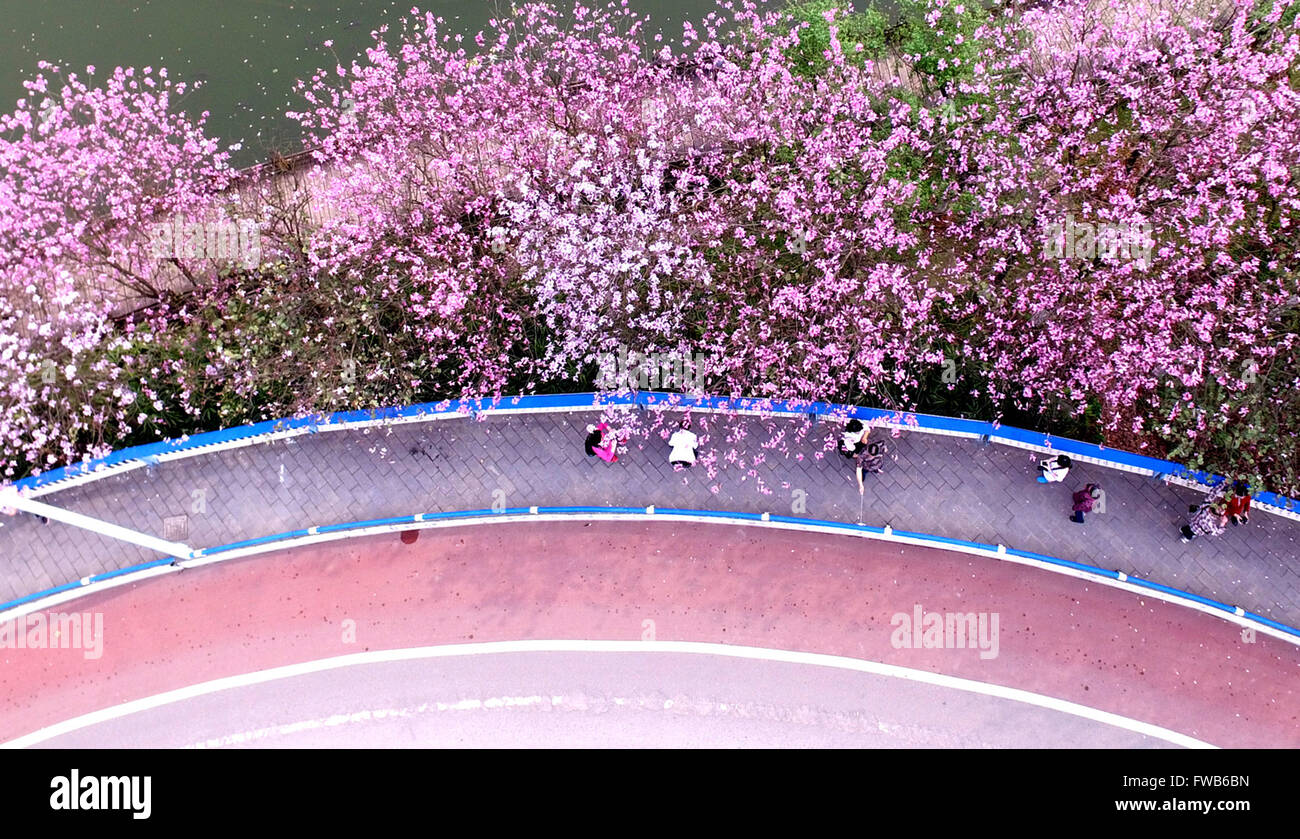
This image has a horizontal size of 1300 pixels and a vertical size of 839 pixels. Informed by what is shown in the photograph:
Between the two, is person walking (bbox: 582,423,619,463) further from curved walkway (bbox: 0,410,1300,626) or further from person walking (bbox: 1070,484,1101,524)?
person walking (bbox: 1070,484,1101,524)

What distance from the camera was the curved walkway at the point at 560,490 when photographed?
44.0 feet

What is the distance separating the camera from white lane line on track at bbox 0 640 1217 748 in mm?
13227

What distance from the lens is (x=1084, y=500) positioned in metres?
12.9

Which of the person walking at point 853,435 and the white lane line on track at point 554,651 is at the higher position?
the person walking at point 853,435

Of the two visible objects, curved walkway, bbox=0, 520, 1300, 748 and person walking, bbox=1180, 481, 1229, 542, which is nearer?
person walking, bbox=1180, 481, 1229, 542

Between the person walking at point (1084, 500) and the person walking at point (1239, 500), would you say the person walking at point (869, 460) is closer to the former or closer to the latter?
the person walking at point (1084, 500)

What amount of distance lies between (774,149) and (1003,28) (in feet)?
15.0

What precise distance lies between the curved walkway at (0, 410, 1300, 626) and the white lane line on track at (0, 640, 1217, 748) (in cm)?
251

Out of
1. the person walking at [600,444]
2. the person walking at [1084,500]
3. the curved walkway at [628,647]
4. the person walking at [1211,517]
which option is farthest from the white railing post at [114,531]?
the person walking at [1211,517]

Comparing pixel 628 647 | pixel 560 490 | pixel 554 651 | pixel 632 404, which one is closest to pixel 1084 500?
pixel 632 404

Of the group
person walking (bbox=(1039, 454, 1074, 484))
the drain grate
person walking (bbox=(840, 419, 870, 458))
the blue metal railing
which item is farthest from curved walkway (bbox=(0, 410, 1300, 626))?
person walking (bbox=(840, 419, 870, 458))

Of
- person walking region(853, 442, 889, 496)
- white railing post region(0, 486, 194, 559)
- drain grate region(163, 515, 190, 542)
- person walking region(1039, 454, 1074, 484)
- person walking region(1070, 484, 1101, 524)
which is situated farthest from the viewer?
drain grate region(163, 515, 190, 542)

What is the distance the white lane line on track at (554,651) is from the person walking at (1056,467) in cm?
381

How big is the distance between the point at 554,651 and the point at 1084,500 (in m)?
9.74
